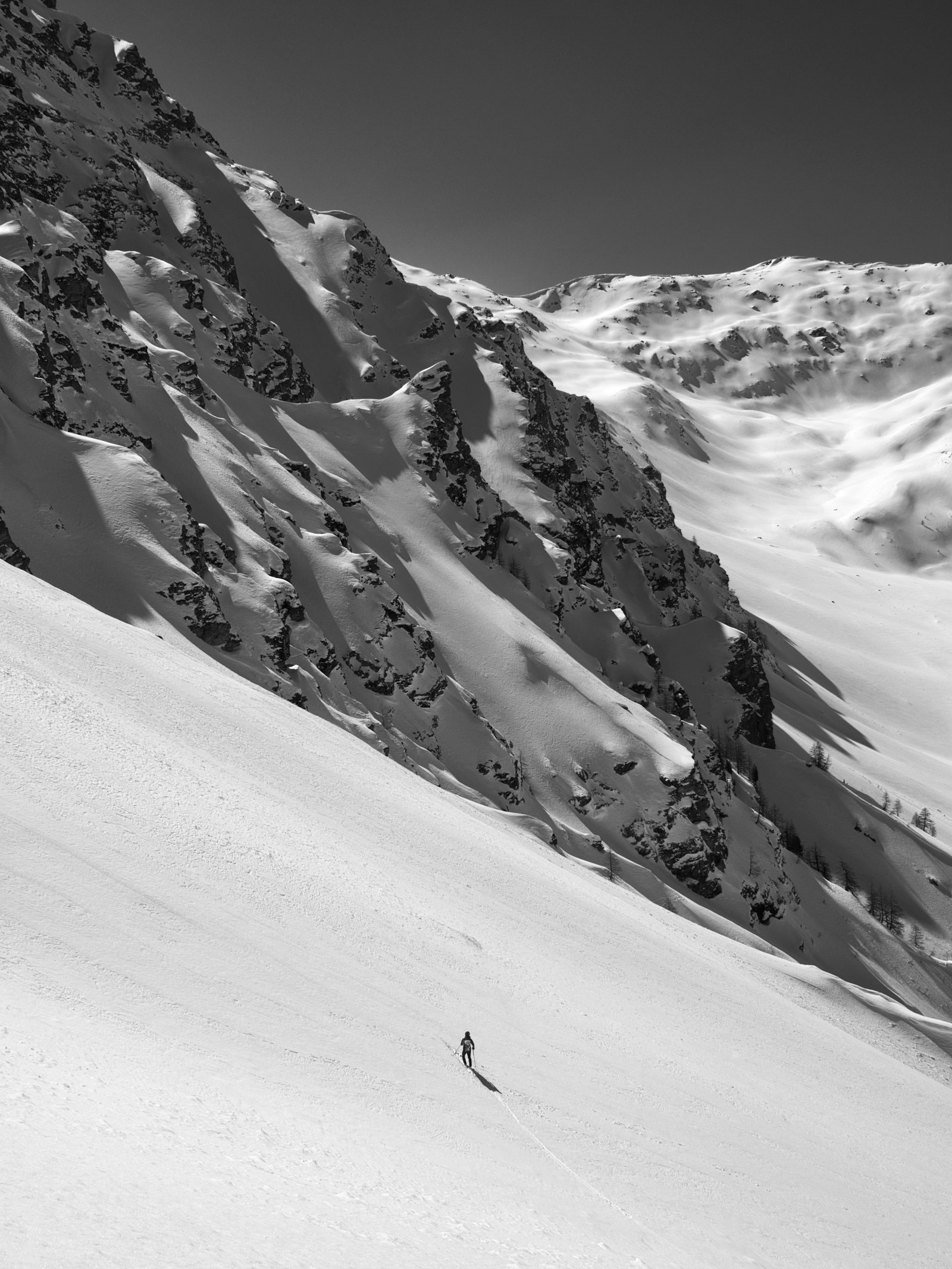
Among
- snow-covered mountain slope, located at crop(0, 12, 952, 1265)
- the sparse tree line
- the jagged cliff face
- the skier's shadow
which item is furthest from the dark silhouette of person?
the sparse tree line

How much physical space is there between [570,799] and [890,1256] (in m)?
58.0

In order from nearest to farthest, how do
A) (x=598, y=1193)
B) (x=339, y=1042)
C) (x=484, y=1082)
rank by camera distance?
(x=598, y=1193) → (x=339, y=1042) → (x=484, y=1082)

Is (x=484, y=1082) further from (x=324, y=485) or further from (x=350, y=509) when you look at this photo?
(x=324, y=485)

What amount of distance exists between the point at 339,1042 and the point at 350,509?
8005 cm

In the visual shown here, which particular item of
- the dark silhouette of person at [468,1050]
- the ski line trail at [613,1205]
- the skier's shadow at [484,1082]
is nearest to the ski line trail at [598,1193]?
the ski line trail at [613,1205]

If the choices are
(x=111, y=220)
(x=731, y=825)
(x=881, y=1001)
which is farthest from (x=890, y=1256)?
(x=111, y=220)

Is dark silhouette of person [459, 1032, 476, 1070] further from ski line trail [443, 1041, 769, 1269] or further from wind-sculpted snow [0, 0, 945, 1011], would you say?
wind-sculpted snow [0, 0, 945, 1011]

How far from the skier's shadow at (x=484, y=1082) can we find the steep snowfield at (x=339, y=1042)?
0.38m

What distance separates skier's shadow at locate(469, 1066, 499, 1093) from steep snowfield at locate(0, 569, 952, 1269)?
1.25 ft

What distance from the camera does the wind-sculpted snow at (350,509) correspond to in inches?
2437

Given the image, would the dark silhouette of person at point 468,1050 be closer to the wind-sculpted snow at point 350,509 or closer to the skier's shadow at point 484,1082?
the skier's shadow at point 484,1082

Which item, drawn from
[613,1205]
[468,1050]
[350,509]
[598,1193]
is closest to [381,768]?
[468,1050]

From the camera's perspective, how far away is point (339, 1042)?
20.5 m

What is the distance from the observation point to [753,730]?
420 ft
